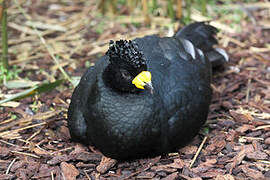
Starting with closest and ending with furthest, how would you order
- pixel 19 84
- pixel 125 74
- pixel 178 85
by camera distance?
pixel 125 74
pixel 178 85
pixel 19 84

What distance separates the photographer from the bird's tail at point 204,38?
4914 millimetres

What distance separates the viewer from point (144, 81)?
3.43 meters

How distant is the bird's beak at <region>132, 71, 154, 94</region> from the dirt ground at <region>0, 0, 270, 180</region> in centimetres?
74

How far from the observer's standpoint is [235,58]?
18.6 ft

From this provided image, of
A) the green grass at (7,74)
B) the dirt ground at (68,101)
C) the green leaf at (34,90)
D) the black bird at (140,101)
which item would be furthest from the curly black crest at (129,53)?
the green grass at (7,74)

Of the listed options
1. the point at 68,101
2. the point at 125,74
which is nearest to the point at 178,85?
the point at 125,74

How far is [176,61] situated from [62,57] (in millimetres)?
2297

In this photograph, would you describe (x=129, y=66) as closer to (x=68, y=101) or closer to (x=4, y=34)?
(x=68, y=101)

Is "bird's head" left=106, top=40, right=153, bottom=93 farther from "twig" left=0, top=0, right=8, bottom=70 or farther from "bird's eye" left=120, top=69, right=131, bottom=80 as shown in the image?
"twig" left=0, top=0, right=8, bottom=70

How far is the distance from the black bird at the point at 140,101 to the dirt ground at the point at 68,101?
0.19m

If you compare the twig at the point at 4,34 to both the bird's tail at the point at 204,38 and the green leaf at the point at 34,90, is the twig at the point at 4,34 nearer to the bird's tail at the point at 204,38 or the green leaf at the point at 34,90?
the green leaf at the point at 34,90

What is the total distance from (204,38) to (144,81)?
1776mm

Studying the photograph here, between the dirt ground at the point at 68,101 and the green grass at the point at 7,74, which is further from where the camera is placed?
the green grass at the point at 7,74

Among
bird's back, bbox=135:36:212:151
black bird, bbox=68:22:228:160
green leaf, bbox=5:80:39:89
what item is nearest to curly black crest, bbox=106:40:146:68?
black bird, bbox=68:22:228:160
